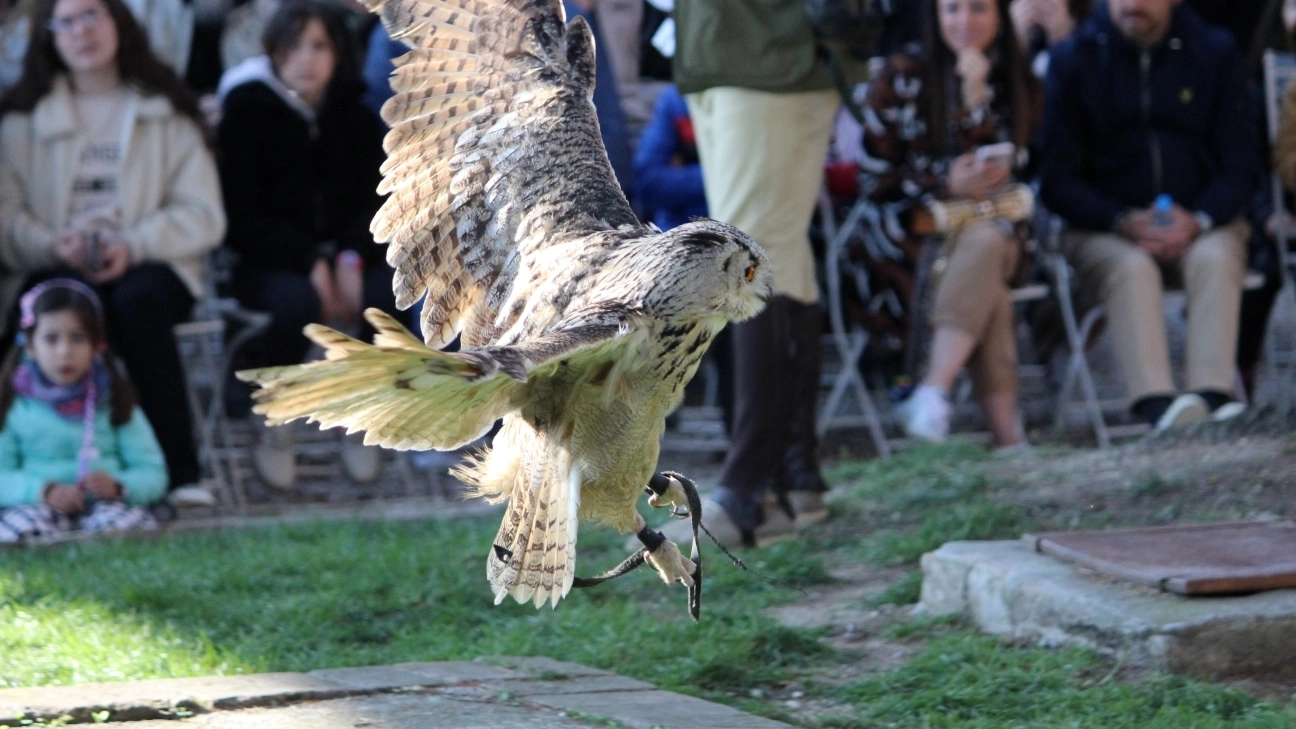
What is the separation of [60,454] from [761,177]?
3030mm

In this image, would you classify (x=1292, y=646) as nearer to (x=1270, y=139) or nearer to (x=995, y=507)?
(x=995, y=507)

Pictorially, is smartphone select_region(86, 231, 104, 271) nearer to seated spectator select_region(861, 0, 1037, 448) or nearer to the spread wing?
the spread wing

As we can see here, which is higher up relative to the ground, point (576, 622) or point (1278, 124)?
point (1278, 124)

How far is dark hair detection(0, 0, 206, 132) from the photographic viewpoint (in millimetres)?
7297

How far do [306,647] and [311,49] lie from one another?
386cm

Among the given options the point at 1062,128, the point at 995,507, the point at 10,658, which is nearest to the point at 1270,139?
the point at 1062,128

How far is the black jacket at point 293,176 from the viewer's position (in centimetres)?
779

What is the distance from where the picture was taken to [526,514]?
370 centimetres

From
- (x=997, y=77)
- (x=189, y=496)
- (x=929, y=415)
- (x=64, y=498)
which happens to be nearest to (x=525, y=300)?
(x=64, y=498)

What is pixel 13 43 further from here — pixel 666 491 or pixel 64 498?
pixel 666 491

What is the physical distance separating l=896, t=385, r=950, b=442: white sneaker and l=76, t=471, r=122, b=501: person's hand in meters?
3.52

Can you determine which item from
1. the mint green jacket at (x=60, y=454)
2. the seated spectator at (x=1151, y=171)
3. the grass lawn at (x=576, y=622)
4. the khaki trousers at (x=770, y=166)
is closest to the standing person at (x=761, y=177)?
the khaki trousers at (x=770, y=166)

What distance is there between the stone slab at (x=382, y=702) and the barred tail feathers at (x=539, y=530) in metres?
0.38

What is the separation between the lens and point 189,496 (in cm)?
698
